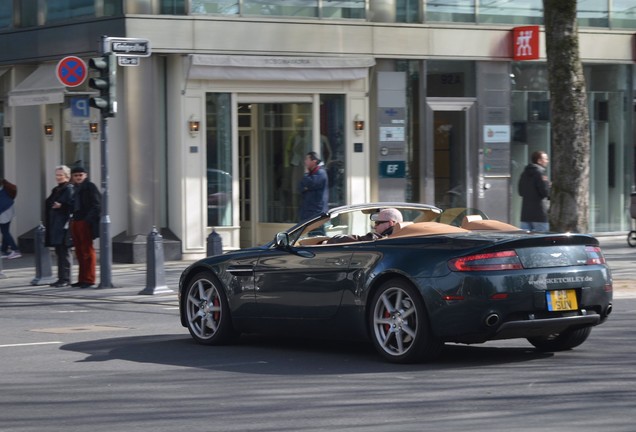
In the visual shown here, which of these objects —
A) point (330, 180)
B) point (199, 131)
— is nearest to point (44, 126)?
point (199, 131)

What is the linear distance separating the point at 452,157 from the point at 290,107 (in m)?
3.69

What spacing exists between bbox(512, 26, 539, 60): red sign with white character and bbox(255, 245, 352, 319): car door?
16435 millimetres

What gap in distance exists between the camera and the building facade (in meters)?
24.0

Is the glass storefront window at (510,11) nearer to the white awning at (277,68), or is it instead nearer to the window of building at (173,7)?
the white awning at (277,68)

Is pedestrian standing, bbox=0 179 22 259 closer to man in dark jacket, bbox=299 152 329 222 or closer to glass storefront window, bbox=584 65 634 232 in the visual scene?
man in dark jacket, bbox=299 152 329 222

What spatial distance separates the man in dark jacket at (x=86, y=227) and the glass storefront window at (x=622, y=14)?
45.6 feet

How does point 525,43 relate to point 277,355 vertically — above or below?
above

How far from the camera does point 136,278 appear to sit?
20.5 meters

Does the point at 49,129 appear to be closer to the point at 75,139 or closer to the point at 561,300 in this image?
the point at 75,139

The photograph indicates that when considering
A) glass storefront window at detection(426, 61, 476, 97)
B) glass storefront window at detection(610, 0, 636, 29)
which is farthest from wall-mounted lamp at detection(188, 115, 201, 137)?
glass storefront window at detection(610, 0, 636, 29)

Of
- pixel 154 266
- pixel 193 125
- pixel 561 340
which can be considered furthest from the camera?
pixel 193 125

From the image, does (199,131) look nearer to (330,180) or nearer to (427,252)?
(330,180)

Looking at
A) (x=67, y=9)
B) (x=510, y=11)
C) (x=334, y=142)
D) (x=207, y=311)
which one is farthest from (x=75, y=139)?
(x=207, y=311)

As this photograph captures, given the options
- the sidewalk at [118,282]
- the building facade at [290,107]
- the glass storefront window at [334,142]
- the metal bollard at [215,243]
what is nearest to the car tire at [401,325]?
the sidewalk at [118,282]
